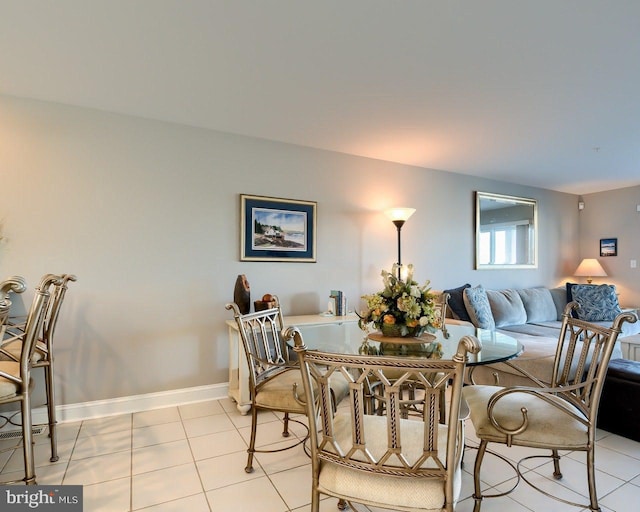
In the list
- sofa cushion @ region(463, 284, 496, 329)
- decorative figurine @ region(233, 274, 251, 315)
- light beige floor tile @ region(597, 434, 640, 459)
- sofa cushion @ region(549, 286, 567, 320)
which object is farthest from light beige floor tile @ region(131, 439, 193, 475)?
sofa cushion @ region(549, 286, 567, 320)

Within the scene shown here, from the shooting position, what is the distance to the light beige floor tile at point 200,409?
2.79 m

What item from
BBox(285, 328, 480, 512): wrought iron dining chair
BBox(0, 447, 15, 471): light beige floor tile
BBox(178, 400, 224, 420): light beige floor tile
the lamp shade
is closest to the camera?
BBox(285, 328, 480, 512): wrought iron dining chair

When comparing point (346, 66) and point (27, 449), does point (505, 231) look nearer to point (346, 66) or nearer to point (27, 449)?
point (346, 66)

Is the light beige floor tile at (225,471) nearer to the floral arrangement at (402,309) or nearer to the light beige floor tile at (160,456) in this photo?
the light beige floor tile at (160,456)

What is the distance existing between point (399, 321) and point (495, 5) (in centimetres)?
159

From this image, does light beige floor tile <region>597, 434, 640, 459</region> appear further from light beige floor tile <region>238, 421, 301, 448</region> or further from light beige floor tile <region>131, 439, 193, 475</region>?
light beige floor tile <region>131, 439, 193, 475</region>

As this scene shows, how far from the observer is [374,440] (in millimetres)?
1305

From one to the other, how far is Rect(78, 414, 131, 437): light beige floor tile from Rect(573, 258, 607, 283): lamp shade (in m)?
6.06

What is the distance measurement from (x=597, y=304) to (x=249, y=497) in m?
4.59

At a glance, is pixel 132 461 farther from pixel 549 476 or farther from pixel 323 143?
pixel 323 143

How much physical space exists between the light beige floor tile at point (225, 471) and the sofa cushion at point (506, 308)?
319cm

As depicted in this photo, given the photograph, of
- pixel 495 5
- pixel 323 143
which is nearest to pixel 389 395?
pixel 495 5

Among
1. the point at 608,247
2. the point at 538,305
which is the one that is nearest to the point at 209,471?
the point at 538,305

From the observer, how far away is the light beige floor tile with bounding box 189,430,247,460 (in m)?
2.21
